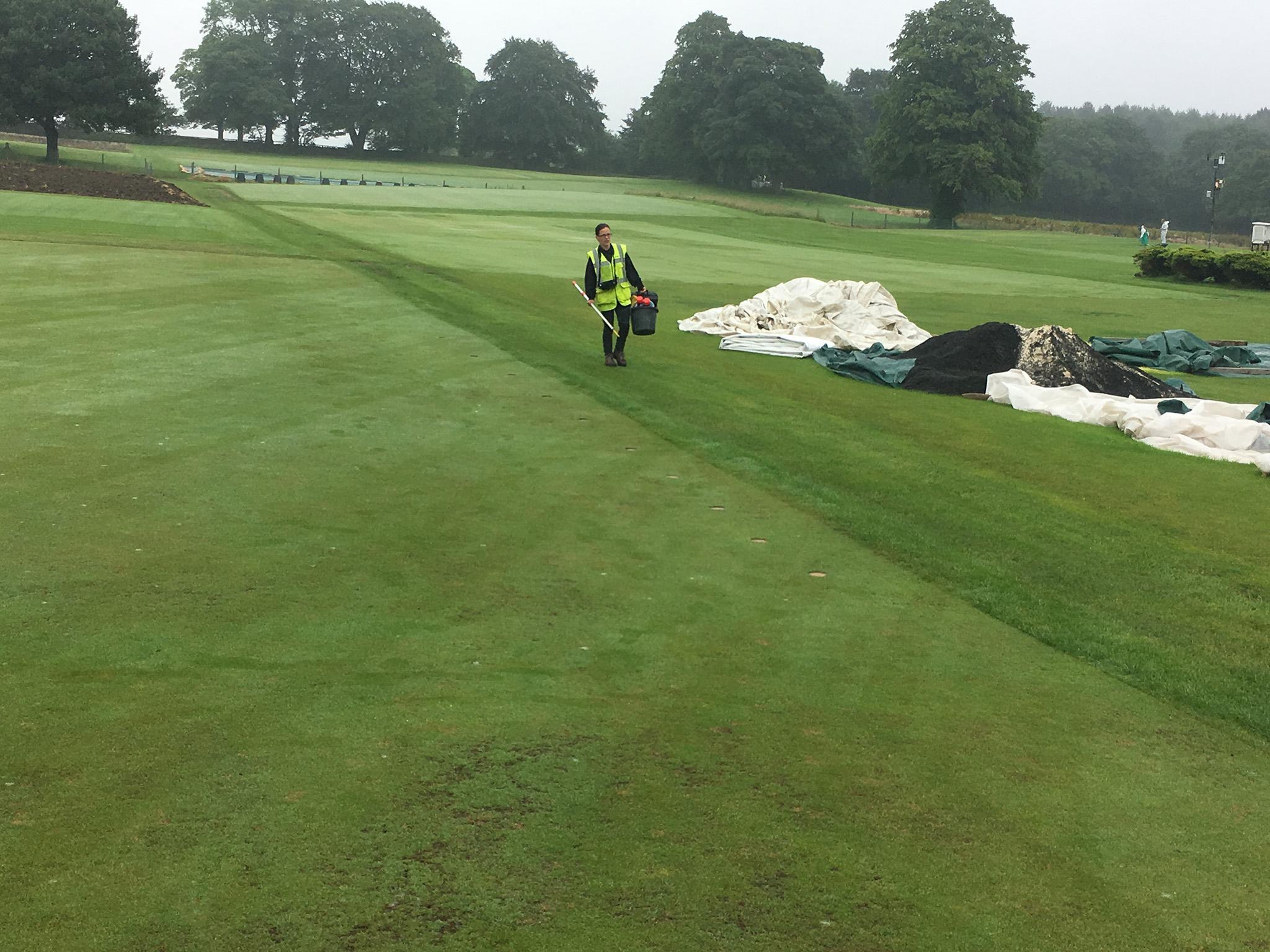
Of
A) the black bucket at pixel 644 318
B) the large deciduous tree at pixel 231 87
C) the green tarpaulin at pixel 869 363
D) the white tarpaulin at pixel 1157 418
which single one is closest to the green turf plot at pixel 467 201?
the green tarpaulin at pixel 869 363

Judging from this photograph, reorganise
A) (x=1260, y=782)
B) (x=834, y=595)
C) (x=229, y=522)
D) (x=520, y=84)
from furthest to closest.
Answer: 1. (x=520, y=84)
2. (x=229, y=522)
3. (x=834, y=595)
4. (x=1260, y=782)

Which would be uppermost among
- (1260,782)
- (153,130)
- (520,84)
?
(520,84)

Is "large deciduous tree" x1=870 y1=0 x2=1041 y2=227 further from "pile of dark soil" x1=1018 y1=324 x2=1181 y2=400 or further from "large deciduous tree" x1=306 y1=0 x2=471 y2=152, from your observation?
"pile of dark soil" x1=1018 y1=324 x2=1181 y2=400

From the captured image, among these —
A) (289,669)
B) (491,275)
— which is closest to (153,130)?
(491,275)

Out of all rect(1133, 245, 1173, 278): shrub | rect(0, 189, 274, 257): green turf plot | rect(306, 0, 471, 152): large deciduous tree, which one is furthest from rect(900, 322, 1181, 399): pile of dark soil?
rect(306, 0, 471, 152): large deciduous tree

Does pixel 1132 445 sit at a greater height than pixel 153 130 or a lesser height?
lesser

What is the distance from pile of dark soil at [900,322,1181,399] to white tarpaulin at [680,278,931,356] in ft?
9.02

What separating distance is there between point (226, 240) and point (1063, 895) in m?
32.0

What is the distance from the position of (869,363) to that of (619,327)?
13.0ft

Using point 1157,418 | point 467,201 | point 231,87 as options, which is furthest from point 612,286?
point 231,87

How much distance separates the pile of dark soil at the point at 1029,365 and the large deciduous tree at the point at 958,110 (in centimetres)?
7229

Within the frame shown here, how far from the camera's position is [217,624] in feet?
21.7

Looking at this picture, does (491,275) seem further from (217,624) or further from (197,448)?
(217,624)

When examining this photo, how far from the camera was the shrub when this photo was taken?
45094mm
